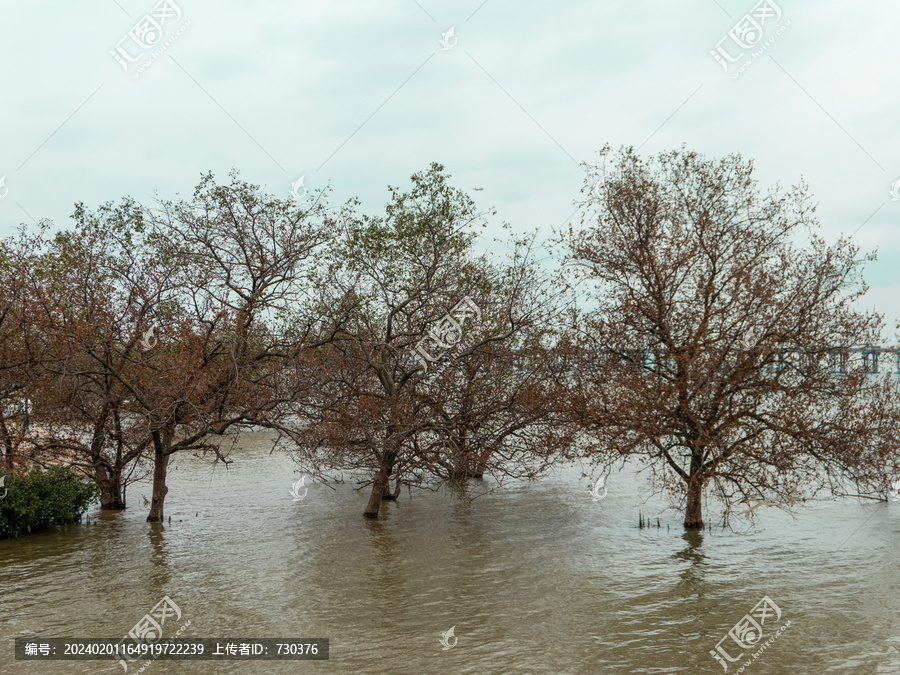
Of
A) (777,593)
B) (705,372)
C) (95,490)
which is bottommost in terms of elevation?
(777,593)

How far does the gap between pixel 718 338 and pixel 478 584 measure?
30.5 feet

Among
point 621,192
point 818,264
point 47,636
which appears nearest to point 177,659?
point 47,636

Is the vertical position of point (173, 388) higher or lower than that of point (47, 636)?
higher

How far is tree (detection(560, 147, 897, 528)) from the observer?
20.2 m

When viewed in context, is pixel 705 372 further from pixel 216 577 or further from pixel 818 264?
pixel 216 577

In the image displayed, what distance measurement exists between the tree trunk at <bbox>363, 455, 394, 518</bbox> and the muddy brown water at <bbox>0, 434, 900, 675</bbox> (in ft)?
1.45

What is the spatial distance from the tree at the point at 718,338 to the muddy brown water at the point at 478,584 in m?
2.58

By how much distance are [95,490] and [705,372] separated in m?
18.9

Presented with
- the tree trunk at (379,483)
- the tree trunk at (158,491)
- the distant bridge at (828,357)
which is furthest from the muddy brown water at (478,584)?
the distant bridge at (828,357)

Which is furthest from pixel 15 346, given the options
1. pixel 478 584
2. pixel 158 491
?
pixel 478 584

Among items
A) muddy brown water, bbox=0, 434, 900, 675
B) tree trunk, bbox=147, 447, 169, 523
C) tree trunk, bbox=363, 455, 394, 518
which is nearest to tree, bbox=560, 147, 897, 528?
muddy brown water, bbox=0, 434, 900, 675

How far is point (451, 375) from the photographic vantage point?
23.3 metres

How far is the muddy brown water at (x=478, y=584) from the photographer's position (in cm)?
1333

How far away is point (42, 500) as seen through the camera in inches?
885
